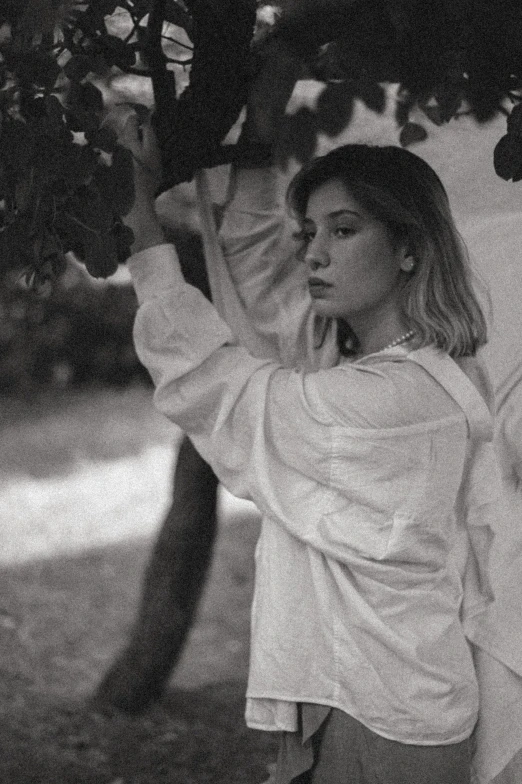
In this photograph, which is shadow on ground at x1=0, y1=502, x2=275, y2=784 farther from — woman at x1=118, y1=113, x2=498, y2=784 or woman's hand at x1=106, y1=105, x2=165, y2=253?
woman's hand at x1=106, y1=105, x2=165, y2=253

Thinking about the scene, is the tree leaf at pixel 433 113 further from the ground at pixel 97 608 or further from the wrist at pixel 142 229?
the ground at pixel 97 608

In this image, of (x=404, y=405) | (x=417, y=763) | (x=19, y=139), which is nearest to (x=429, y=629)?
(x=417, y=763)

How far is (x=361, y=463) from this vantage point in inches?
93.7

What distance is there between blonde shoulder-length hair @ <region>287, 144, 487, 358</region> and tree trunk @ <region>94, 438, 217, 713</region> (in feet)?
5.11

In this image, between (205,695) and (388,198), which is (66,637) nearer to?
(205,695)

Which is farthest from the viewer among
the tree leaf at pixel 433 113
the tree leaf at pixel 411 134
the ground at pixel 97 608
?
the ground at pixel 97 608

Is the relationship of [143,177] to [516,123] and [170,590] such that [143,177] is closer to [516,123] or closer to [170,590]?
[516,123]

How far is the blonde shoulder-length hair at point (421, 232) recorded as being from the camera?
247 centimetres

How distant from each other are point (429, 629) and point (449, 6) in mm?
1170

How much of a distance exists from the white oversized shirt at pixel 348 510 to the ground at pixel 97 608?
5.38ft

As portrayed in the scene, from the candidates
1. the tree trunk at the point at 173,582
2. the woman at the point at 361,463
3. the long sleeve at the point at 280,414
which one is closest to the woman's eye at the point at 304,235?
the woman at the point at 361,463

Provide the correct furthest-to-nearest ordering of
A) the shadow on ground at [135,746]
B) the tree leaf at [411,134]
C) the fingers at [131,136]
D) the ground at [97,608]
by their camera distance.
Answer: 1. the ground at [97,608]
2. the shadow on ground at [135,746]
3. the tree leaf at [411,134]
4. the fingers at [131,136]

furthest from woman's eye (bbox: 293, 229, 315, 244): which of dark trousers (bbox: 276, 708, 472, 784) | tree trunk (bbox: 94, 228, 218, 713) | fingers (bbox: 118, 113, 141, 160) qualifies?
tree trunk (bbox: 94, 228, 218, 713)

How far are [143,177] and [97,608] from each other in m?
4.11
